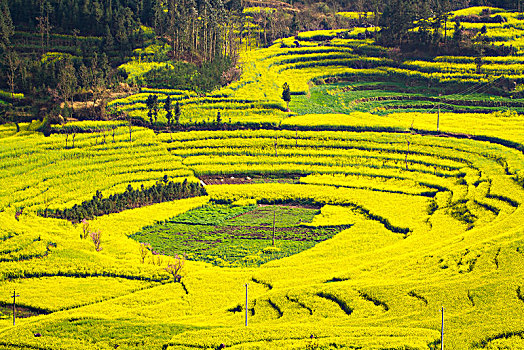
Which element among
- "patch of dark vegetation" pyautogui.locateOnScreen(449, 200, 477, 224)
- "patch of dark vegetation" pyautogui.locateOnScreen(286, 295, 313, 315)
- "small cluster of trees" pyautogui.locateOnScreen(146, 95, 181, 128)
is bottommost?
"patch of dark vegetation" pyautogui.locateOnScreen(286, 295, 313, 315)

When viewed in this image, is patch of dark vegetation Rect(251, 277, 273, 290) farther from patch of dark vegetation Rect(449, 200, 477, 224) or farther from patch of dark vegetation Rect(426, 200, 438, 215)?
patch of dark vegetation Rect(426, 200, 438, 215)

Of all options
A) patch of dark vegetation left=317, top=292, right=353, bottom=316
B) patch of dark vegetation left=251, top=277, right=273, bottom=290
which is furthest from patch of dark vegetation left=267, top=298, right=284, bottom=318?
patch of dark vegetation left=251, top=277, right=273, bottom=290

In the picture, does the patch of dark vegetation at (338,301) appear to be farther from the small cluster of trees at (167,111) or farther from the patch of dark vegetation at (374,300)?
the small cluster of trees at (167,111)

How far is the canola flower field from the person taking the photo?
188 ft

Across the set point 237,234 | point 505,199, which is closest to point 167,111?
point 237,234

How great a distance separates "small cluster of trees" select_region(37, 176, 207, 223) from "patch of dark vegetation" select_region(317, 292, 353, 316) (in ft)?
107

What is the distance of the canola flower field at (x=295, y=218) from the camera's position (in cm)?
5741

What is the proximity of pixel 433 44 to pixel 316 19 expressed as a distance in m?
35.3

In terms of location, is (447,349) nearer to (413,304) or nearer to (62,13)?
(413,304)

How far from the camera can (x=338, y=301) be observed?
61.6 metres

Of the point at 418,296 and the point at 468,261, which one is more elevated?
the point at 468,261

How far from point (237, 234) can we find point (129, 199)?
50.8 ft

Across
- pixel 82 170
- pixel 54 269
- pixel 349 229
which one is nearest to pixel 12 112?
pixel 82 170

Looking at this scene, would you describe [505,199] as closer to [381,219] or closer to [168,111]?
[381,219]
